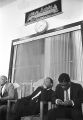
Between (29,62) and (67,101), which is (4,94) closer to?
(29,62)

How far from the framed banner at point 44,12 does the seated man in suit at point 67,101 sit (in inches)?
65.3

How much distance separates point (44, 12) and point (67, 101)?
2.23 metres

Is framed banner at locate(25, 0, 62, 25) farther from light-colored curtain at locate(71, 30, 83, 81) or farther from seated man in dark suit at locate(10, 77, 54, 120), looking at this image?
seated man in dark suit at locate(10, 77, 54, 120)

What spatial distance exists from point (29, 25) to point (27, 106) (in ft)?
6.62

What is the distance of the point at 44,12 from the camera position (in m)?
4.50

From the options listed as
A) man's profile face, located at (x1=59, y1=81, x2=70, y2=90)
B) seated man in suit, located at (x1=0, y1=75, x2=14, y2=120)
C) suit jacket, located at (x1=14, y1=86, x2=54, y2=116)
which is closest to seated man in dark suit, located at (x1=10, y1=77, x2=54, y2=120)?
suit jacket, located at (x1=14, y1=86, x2=54, y2=116)

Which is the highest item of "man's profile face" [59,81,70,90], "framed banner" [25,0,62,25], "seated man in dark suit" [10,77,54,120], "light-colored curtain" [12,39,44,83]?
"framed banner" [25,0,62,25]

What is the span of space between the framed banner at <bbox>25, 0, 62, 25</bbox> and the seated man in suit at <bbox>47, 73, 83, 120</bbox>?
1660 millimetres

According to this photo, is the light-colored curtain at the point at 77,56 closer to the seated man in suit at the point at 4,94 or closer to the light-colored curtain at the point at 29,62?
the light-colored curtain at the point at 29,62

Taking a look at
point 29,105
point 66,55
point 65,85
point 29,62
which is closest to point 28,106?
point 29,105

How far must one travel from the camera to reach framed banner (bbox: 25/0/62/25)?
428cm

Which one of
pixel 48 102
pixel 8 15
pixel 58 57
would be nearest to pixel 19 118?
pixel 48 102

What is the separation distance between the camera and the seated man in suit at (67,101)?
2879 mm

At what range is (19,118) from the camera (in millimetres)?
3312
